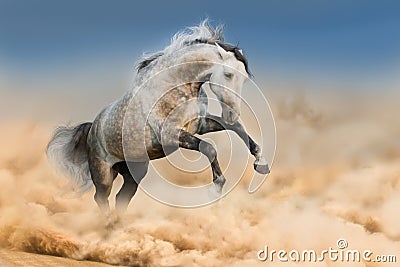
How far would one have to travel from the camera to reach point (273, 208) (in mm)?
4121

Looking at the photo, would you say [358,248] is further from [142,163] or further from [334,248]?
[142,163]

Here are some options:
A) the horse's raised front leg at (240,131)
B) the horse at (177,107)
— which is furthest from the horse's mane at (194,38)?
the horse's raised front leg at (240,131)

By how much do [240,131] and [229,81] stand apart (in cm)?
27

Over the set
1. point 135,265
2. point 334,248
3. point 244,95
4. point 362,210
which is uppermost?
point 244,95

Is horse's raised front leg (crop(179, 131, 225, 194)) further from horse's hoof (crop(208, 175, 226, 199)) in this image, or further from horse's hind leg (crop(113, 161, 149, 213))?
horse's hind leg (crop(113, 161, 149, 213))

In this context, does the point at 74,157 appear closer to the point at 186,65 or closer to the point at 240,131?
the point at 186,65

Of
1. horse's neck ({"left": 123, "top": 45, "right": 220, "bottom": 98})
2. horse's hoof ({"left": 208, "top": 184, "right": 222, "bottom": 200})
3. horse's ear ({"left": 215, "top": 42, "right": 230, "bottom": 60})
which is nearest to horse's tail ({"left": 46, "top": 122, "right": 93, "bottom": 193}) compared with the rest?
horse's neck ({"left": 123, "top": 45, "right": 220, "bottom": 98})

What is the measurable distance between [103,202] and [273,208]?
3.25 feet

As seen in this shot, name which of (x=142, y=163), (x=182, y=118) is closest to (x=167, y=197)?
(x=142, y=163)

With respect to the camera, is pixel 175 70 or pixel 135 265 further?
pixel 135 265

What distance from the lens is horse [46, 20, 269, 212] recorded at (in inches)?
139

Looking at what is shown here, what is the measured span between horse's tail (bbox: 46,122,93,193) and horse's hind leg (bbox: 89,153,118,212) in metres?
0.10

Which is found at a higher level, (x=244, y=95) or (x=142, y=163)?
(x=244, y=95)

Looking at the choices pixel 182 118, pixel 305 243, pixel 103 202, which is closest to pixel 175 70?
pixel 182 118
